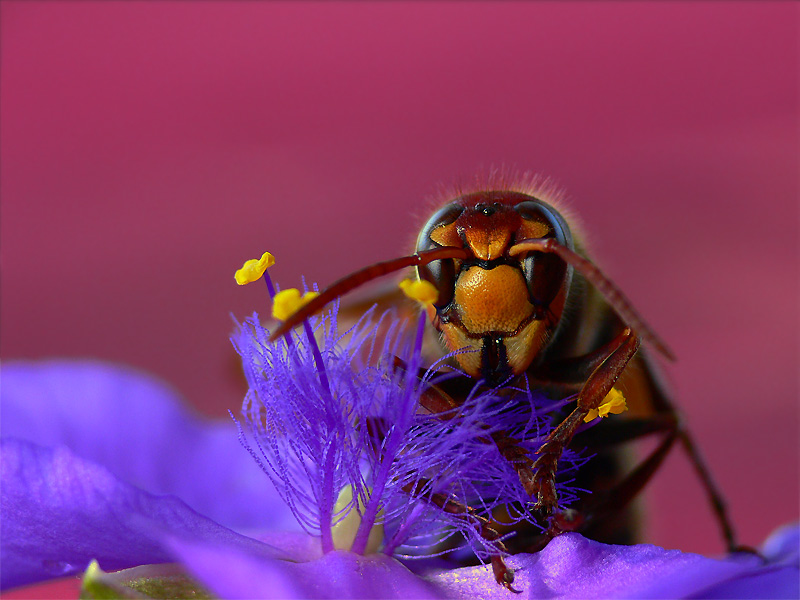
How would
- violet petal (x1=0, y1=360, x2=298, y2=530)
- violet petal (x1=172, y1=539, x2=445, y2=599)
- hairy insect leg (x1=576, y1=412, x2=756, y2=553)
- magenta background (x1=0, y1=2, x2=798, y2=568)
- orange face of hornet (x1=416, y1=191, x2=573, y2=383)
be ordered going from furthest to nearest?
magenta background (x1=0, y1=2, x2=798, y2=568) → violet petal (x1=0, y1=360, x2=298, y2=530) → hairy insect leg (x1=576, y1=412, x2=756, y2=553) → orange face of hornet (x1=416, y1=191, x2=573, y2=383) → violet petal (x1=172, y1=539, x2=445, y2=599)

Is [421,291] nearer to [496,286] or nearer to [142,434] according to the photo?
[496,286]

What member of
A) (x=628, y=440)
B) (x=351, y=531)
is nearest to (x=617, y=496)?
(x=628, y=440)

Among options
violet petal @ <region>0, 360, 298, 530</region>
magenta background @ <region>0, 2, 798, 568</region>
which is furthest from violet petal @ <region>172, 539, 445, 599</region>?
magenta background @ <region>0, 2, 798, 568</region>

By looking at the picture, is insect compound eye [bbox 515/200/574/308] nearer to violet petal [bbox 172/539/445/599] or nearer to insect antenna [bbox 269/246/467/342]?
insect antenna [bbox 269/246/467/342]

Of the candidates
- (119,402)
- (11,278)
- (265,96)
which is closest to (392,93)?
(265,96)

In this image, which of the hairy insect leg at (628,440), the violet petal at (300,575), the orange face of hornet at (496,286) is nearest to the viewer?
the violet petal at (300,575)

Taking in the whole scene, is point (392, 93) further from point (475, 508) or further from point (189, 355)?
point (475, 508)

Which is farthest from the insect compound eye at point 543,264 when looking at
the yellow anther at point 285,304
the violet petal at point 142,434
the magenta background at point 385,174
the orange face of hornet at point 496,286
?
the magenta background at point 385,174

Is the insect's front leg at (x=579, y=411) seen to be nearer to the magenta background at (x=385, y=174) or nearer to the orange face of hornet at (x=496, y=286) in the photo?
the orange face of hornet at (x=496, y=286)
